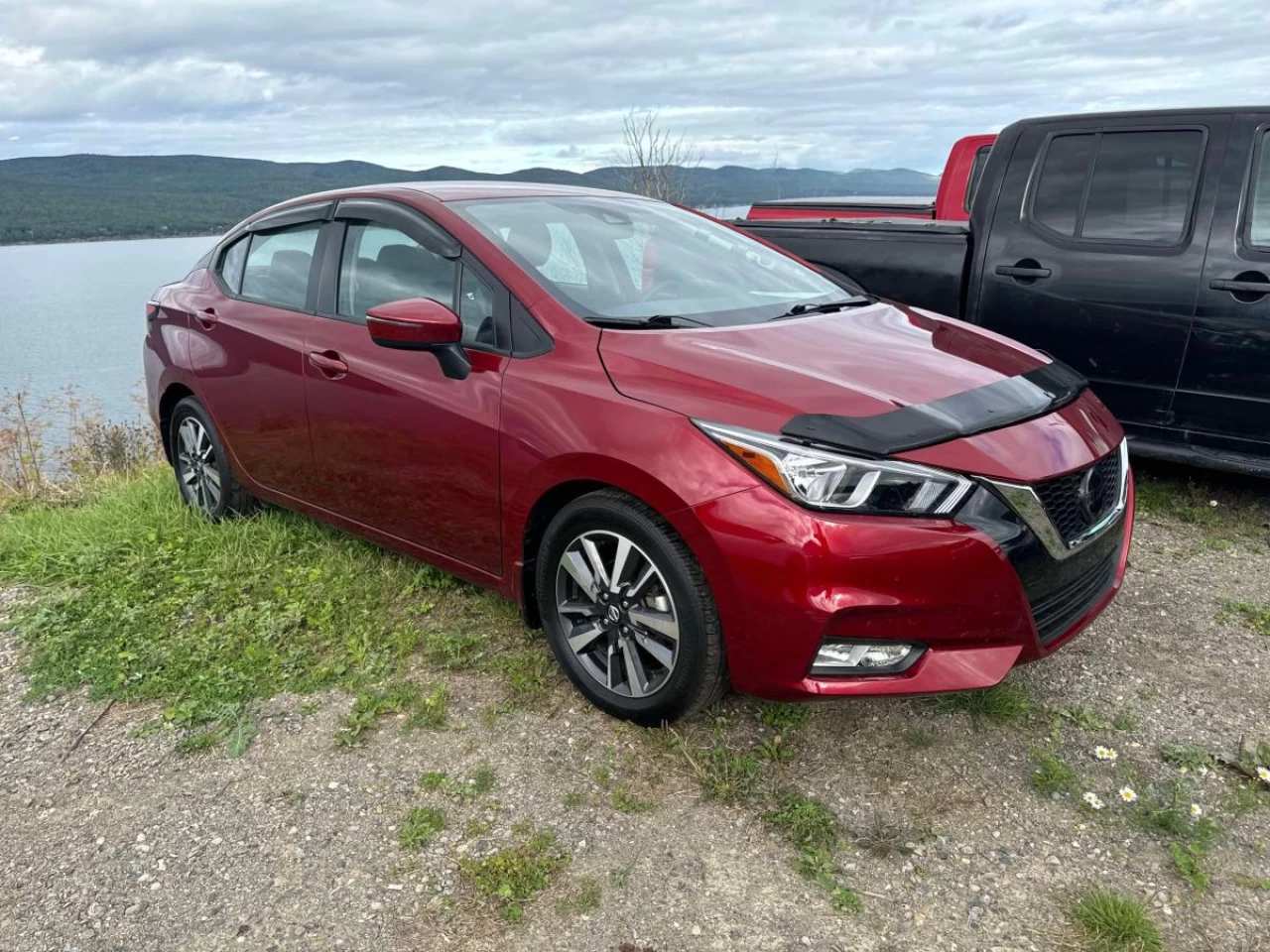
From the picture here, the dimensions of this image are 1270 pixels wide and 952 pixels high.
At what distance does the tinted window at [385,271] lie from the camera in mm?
3412

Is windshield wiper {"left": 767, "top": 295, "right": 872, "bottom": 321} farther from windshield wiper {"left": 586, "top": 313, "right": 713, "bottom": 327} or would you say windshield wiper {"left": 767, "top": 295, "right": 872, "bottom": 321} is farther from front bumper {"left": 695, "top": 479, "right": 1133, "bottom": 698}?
front bumper {"left": 695, "top": 479, "right": 1133, "bottom": 698}

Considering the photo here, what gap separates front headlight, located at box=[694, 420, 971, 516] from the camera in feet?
7.99

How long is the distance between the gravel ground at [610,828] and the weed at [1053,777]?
40 millimetres

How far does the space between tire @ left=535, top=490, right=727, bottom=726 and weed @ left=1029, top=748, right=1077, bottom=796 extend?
3.04ft

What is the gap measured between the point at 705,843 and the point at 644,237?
226 cm

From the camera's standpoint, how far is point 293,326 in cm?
394

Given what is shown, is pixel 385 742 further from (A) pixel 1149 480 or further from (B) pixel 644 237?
(A) pixel 1149 480

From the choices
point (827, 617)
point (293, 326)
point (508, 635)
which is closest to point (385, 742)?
point (508, 635)

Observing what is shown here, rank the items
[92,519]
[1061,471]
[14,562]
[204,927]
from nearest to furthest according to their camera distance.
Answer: [204,927] → [1061,471] → [14,562] → [92,519]

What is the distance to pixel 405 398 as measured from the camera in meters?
3.38

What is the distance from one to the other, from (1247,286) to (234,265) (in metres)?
4.66

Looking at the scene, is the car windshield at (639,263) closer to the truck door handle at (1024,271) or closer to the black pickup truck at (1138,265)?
the black pickup truck at (1138,265)

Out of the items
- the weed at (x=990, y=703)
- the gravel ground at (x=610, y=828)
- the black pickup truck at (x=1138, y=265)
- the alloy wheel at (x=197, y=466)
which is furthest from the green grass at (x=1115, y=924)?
the alloy wheel at (x=197, y=466)

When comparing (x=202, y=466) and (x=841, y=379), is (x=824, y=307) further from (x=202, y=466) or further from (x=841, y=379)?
(x=202, y=466)
